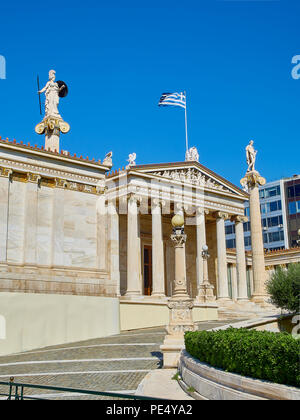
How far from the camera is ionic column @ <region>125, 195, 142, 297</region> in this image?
36.8m

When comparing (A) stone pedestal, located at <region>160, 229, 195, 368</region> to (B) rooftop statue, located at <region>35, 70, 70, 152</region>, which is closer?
(A) stone pedestal, located at <region>160, 229, 195, 368</region>

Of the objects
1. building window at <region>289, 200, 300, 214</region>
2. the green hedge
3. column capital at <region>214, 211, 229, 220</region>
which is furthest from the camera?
building window at <region>289, 200, 300, 214</region>

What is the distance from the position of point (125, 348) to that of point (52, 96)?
18119mm

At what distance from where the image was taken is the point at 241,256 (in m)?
46.5

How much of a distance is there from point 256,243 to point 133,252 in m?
11.5

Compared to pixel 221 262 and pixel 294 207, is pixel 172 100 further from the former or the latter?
pixel 294 207

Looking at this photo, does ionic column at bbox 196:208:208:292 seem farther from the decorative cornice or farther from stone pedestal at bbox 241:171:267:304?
the decorative cornice

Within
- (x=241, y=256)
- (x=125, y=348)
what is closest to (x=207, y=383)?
(x=125, y=348)

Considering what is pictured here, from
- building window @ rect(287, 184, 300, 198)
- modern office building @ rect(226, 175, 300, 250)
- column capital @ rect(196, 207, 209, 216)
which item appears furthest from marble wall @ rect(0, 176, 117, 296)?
building window @ rect(287, 184, 300, 198)

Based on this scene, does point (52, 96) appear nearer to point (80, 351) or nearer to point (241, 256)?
point (80, 351)

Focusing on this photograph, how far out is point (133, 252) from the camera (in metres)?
37.8

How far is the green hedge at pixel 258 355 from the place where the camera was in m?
8.28

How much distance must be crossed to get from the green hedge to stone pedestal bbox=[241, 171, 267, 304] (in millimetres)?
31087

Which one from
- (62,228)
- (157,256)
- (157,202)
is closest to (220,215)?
(157,202)
